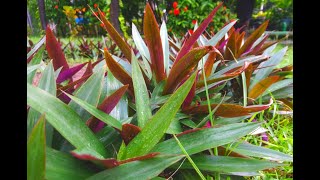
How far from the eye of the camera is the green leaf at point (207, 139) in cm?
77

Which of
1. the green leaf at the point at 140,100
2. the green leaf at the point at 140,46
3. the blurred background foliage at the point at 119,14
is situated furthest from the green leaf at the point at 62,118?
the blurred background foliage at the point at 119,14

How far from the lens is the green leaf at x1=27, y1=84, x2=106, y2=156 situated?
23.6 inches

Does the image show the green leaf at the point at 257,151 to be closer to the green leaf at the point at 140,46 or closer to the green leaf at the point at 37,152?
the green leaf at the point at 140,46

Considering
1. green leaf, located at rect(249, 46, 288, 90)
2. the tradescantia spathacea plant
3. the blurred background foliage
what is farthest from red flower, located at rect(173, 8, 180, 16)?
the tradescantia spathacea plant

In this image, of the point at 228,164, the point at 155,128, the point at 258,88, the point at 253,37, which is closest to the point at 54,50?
the point at 155,128

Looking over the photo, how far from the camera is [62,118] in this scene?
64 cm

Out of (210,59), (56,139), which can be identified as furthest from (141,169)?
(210,59)

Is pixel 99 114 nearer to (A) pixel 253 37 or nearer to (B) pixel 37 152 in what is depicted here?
(B) pixel 37 152

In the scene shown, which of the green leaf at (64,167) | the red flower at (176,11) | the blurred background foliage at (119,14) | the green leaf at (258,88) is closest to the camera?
the green leaf at (64,167)

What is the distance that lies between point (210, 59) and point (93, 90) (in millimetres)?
532

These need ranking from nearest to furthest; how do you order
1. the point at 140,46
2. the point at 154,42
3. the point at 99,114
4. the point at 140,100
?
the point at 99,114 → the point at 140,100 → the point at 154,42 → the point at 140,46

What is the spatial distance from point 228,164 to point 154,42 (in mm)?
410

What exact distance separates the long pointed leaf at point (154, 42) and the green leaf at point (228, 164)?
33cm

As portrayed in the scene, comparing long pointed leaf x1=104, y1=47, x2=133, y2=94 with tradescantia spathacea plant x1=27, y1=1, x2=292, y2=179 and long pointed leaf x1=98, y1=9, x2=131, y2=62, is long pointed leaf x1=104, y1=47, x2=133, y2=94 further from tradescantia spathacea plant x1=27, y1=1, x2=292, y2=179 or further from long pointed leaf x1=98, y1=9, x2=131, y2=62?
long pointed leaf x1=98, y1=9, x2=131, y2=62
